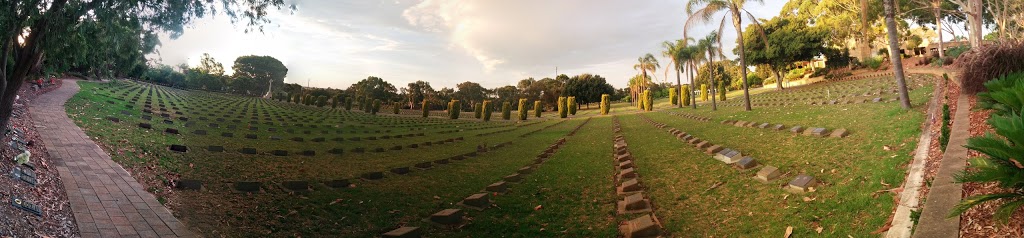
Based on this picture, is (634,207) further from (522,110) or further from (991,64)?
(522,110)

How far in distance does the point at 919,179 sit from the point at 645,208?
307cm

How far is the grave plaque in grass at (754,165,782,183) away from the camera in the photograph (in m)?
6.72

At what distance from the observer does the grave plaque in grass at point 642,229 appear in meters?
5.02

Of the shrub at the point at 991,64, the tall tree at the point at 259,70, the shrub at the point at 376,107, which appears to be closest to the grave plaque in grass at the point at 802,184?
the shrub at the point at 991,64

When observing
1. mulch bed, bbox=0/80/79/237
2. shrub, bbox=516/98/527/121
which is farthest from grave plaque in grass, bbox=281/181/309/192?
shrub, bbox=516/98/527/121

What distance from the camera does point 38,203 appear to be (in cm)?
575

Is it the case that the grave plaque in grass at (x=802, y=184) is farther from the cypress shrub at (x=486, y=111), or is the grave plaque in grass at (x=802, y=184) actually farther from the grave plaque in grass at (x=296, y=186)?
the cypress shrub at (x=486, y=111)

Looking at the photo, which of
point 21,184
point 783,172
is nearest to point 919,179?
point 783,172

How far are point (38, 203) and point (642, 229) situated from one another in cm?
753

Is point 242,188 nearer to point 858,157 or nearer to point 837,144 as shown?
point 858,157

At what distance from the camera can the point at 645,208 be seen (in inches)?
246

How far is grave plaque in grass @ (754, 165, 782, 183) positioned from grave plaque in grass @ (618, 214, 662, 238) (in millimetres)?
2506

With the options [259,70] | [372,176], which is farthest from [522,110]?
[372,176]

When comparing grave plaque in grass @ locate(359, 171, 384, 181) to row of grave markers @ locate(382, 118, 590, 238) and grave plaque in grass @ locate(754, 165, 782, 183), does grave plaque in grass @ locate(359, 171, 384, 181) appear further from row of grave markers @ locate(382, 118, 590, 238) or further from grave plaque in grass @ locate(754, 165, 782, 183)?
grave plaque in grass @ locate(754, 165, 782, 183)
